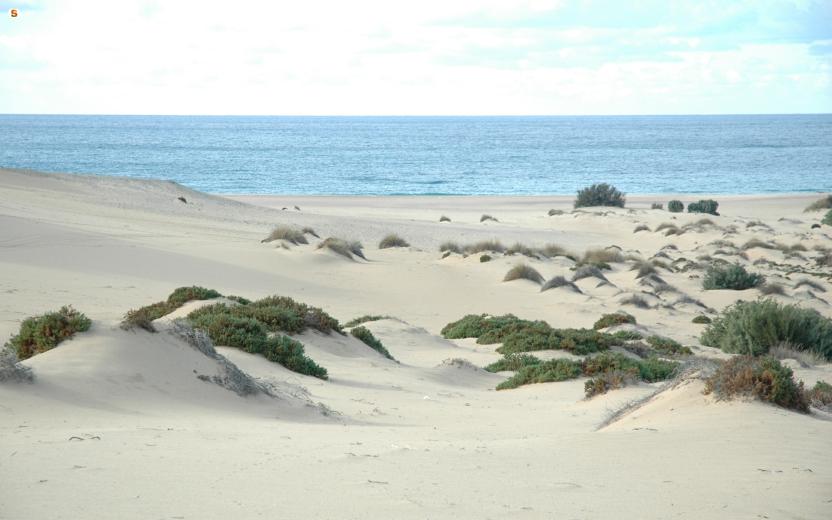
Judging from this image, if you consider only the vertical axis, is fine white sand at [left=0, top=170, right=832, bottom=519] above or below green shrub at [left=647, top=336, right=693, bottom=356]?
above

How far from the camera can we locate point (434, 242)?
36.0 m

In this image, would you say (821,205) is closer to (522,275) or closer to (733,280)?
(733,280)

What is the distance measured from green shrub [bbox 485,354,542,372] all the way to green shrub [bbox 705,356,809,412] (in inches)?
236

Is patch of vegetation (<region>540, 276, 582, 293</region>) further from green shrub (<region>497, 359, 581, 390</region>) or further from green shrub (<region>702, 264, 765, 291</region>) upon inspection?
green shrub (<region>497, 359, 581, 390</region>)

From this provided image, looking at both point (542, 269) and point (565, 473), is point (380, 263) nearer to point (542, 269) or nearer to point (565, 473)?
point (542, 269)

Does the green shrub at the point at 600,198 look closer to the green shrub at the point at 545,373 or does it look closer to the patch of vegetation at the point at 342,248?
the patch of vegetation at the point at 342,248

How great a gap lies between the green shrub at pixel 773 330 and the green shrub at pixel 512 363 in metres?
4.04

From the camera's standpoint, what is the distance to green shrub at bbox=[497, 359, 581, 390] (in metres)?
13.1

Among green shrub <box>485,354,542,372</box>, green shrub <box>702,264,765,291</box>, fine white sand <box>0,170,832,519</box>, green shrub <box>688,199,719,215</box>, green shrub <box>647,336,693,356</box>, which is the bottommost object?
green shrub <box>688,199,719,215</box>

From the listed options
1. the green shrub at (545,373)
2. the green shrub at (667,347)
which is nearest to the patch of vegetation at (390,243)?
the green shrub at (667,347)

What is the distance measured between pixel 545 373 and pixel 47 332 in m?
6.71

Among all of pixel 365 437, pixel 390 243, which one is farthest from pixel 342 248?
pixel 365 437

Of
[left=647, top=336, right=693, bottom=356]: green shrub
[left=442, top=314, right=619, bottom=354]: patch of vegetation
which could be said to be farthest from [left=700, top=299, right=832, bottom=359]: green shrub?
[left=442, top=314, right=619, bottom=354]: patch of vegetation

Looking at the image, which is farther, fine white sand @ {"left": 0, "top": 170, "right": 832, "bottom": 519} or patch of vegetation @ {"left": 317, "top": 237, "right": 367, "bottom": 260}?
patch of vegetation @ {"left": 317, "top": 237, "right": 367, "bottom": 260}
